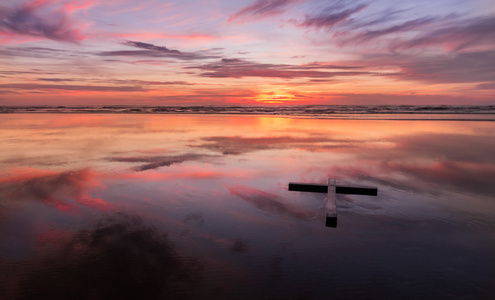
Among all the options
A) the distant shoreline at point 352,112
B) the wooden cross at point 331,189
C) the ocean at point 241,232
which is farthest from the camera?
the distant shoreline at point 352,112

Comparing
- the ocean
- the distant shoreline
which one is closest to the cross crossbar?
the ocean

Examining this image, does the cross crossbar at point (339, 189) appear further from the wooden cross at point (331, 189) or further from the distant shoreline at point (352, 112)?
the distant shoreline at point (352, 112)

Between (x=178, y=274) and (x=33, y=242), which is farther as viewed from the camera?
(x=33, y=242)

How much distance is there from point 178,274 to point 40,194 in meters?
4.83

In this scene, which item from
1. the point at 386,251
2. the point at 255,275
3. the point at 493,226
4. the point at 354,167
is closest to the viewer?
the point at 255,275

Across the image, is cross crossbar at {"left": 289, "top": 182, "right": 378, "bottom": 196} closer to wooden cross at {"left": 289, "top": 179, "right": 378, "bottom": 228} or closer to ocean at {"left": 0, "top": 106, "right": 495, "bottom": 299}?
wooden cross at {"left": 289, "top": 179, "right": 378, "bottom": 228}

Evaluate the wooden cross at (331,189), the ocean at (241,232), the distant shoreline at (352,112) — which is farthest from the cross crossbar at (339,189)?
the distant shoreline at (352,112)

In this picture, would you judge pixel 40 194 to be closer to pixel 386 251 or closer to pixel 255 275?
pixel 255 275

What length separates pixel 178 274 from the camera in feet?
12.3

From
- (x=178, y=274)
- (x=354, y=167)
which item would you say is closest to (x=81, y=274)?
(x=178, y=274)

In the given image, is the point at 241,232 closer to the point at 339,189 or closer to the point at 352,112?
the point at 339,189

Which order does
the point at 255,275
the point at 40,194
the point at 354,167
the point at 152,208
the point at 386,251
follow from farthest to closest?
the point at 354,167, the point at 40,194, the point at 152,208, the point at 386,251, the point at 255,275

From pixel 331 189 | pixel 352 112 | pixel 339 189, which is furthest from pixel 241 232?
pixel 352 112

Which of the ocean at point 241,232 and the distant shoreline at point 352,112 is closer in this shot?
the ocean at point 241,232
